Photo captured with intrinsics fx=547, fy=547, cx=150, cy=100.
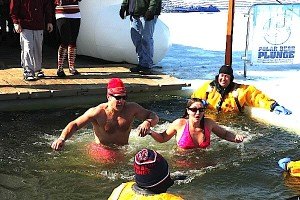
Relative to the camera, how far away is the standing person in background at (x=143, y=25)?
9.12m

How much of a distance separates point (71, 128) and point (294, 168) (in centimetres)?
234

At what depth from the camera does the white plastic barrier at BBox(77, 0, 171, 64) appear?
32.8ft

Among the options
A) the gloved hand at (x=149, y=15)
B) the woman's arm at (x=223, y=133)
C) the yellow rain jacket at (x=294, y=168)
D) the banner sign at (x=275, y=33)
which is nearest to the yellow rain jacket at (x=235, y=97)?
the woman's arm at (x=223, y=133)

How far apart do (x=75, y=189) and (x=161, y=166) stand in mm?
2438

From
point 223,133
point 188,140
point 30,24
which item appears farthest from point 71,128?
point 30,24

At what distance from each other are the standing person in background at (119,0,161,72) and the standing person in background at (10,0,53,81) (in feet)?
4.99

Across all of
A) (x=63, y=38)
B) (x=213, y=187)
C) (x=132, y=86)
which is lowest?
(x=213, y=187)

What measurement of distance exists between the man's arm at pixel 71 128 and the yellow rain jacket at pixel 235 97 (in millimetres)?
2437

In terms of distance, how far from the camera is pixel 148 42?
30.8 feet

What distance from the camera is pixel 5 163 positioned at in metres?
5.95

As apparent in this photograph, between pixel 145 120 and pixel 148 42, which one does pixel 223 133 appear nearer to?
pixel 145 120

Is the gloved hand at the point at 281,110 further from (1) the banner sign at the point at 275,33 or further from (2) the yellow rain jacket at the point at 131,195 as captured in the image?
(2) the yellow rain jacket at the point at 131,195

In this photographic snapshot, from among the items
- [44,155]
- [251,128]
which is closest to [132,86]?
[251,128]

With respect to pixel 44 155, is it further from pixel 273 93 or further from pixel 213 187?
pixel 273 93
